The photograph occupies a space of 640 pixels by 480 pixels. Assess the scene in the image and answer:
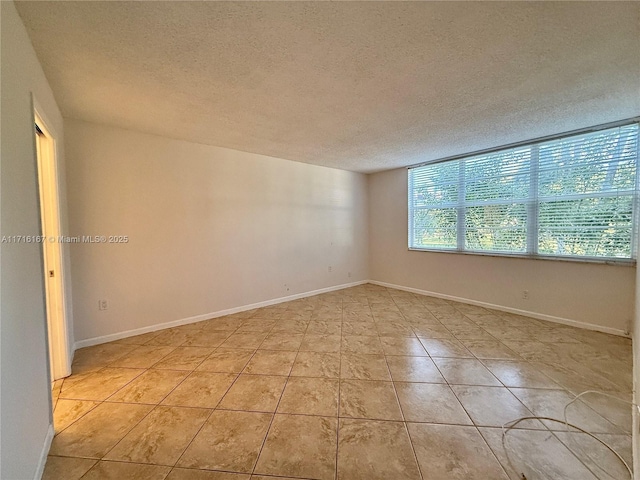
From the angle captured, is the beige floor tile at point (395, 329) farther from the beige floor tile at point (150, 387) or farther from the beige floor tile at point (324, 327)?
the beige floor tile at point (150, 387)

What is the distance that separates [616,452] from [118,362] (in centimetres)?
379

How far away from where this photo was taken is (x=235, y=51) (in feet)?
5.27

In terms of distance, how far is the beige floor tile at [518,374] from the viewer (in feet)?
6.56

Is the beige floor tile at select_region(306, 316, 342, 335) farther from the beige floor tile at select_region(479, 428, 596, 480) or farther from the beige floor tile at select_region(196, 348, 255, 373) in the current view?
the beige floor tile at select_region(479, 428, 596, 480)

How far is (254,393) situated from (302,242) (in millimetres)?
2895

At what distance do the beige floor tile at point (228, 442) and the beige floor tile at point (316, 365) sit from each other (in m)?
0.56

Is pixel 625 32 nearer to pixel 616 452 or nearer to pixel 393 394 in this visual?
pixel 616 452

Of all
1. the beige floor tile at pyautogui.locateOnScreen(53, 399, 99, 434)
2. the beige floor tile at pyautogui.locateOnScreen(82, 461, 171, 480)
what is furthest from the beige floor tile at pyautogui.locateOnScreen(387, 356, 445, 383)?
the beige floor tile at pyautogui.locateOnScreen(53, 399, 99, 434)

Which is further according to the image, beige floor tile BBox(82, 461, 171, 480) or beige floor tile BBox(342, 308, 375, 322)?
beige floor tile BBox(342, 308, 375, 322)

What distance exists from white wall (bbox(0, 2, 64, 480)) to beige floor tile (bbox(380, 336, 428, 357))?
251 centimetres

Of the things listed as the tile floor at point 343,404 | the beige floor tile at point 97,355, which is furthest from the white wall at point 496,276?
the beige floor tile at point 97,355

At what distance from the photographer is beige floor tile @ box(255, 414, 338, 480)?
131 cm

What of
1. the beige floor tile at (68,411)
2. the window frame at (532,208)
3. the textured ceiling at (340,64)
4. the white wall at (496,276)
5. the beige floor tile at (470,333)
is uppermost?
the textured ceiling at (340,64)

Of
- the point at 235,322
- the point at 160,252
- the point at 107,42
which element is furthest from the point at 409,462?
the point at 160,252
